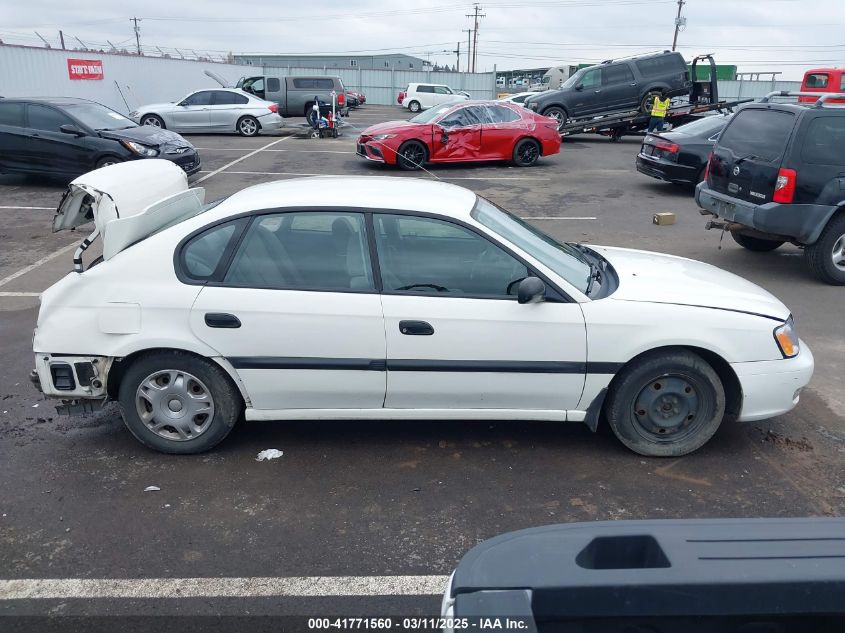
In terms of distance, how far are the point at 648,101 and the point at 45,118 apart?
15.6 metres

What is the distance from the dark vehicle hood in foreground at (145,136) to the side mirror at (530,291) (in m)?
11.1

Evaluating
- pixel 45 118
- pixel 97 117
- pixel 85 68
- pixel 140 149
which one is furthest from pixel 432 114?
pixel 85 68

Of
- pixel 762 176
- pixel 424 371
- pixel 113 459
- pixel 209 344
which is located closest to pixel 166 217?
pixel 209 344

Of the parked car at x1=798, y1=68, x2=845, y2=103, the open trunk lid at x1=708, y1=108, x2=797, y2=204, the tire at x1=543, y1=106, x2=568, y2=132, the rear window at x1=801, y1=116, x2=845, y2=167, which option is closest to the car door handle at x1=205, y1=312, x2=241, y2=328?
the open trunk lid at x1=708, y1=108, x2=797, y2=204

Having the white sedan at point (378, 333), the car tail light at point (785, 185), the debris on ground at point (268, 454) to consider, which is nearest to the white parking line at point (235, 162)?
the white sedan at point (378, 333)

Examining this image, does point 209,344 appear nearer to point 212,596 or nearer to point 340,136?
point 212,596

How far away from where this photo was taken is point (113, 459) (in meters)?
4.15

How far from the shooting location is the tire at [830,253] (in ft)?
24.6

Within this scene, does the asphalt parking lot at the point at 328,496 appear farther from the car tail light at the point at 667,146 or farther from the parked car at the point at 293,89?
the parked car at the point at 293,89

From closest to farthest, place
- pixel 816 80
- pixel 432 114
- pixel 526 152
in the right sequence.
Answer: pixel 432 114 → pixel 526 152 → pixel 816 80

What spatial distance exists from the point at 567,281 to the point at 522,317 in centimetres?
36

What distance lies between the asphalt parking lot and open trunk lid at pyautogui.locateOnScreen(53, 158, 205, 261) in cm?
103

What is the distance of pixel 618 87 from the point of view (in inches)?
789

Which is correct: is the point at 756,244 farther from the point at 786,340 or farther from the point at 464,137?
the point at 464,137
